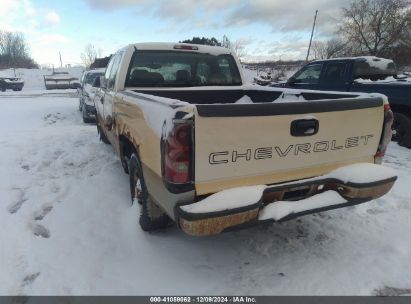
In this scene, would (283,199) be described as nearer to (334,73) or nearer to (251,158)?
(251,158)

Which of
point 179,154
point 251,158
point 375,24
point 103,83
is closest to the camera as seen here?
point 179,154

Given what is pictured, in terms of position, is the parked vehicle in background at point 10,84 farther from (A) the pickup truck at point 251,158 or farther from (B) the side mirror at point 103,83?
(A) the pickup truck at point 251,158

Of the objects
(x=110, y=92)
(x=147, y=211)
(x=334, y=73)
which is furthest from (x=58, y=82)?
(x=147, y=211)

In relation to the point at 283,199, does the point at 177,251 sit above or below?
below

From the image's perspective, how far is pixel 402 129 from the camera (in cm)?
736

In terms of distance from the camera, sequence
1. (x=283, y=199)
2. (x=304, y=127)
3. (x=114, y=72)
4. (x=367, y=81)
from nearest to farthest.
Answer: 1. (x=304, y=127)
2. (x=283, y=199)
3. (x=114, y=72)
4. (x=367, y=81)

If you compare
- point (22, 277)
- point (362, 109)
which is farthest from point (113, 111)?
point (362, 109)

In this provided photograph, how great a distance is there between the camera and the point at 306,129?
9.07 feet

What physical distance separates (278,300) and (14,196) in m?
3.50

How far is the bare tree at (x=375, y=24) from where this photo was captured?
30.4 meters

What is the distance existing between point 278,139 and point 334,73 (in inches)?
255

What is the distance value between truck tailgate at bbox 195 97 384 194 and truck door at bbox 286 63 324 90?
595 centimetres

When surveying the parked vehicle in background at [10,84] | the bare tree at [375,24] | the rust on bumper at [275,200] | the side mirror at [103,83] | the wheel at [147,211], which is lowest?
the parked vehicle in background at [10,84]

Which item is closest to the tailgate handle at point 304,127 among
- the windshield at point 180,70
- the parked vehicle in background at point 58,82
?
the windshield at point 180,70
